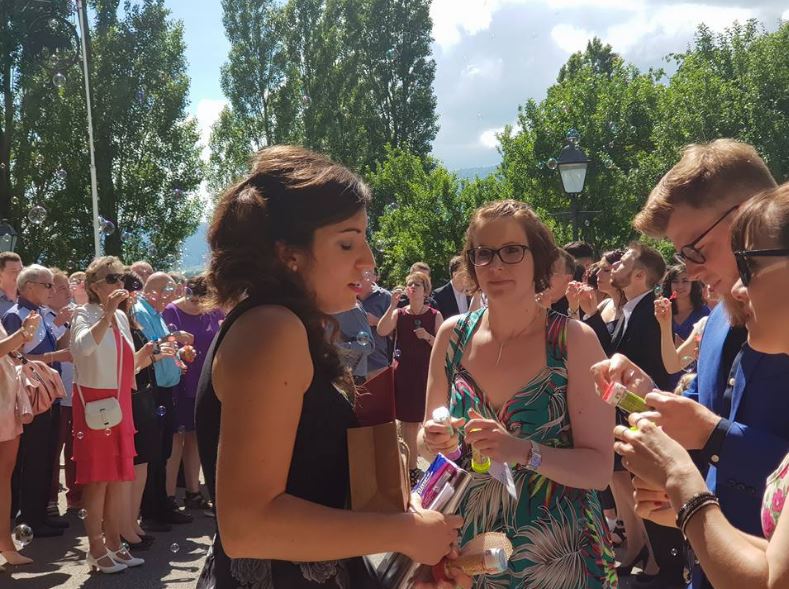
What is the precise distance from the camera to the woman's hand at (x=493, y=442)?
8.48 feet

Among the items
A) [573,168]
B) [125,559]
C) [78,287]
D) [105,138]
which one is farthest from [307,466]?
[105,138]

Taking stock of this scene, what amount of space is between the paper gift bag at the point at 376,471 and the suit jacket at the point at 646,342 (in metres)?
4.39

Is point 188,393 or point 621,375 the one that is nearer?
point 621,375

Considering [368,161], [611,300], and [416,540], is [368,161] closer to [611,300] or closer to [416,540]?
[611,300]

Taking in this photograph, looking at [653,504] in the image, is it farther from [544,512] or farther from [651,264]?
[651,264]

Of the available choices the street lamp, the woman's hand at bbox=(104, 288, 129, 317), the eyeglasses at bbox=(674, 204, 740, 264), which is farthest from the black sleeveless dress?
the street lamp

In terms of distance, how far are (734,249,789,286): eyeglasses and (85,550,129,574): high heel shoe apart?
5785 mm

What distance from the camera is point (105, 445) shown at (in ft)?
20.3

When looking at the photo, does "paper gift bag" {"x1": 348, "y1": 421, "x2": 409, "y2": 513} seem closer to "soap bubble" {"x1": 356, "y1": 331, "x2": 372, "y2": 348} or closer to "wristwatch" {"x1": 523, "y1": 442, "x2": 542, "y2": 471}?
"wristwatch" {"x1": 523, "y1": 442, "x2": 542, "y2": 471}

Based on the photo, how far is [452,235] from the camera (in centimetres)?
2427

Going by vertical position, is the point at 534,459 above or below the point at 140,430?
above

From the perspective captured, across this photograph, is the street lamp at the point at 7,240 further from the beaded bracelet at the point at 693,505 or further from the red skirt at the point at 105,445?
the beaded bracelet at the point at 693,505

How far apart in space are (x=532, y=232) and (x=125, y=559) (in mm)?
4927

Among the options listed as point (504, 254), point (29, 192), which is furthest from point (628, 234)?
point (504, 254)
